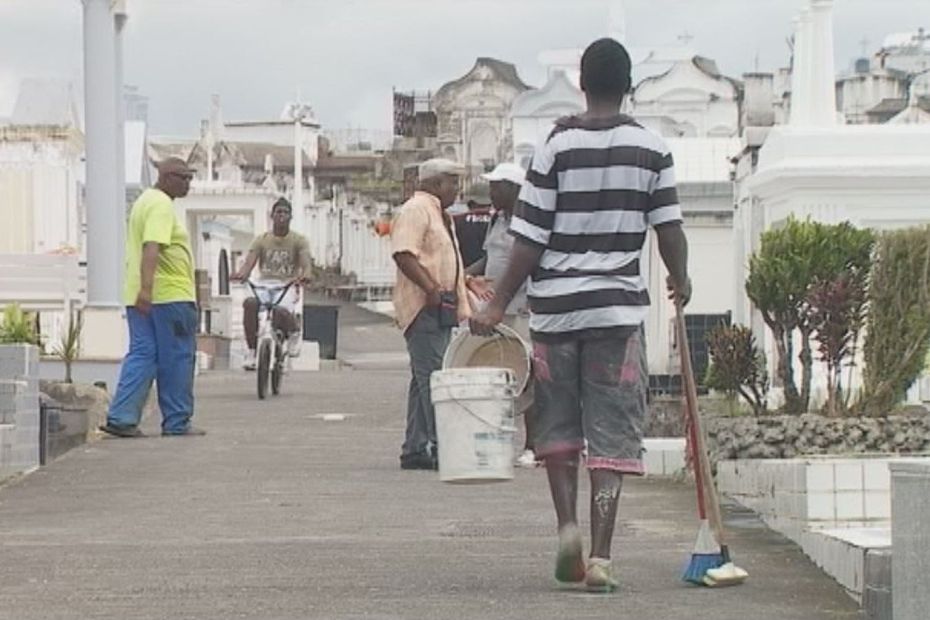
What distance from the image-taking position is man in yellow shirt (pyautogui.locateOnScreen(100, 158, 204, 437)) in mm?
14906

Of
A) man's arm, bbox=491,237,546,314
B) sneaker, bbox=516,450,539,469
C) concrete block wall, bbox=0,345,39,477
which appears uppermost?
man's arm, bbox=491,237,546,314

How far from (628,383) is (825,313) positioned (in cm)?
394

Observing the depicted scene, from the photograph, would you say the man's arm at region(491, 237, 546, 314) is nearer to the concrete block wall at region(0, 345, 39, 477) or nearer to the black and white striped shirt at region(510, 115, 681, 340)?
the black and white striped shirt at region(510, 115, 681, 340)

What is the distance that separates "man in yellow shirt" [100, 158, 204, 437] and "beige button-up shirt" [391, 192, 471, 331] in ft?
7.74

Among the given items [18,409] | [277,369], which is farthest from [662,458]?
[277,369]

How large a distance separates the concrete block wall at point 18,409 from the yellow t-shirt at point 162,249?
6.30 ft

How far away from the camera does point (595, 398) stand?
8414mm

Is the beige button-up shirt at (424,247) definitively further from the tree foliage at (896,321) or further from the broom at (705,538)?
the broom at (705,538)

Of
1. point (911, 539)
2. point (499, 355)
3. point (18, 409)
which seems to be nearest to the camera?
point (911, 539)

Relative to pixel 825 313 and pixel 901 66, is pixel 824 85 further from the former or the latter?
pixel 901 66

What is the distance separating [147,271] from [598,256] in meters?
7.00

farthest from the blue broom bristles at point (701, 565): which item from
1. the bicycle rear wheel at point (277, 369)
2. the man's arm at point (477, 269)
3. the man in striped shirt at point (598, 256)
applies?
the bicycle rear wheel at point (277, 369)

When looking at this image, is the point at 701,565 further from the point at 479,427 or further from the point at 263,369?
the point at 263,369

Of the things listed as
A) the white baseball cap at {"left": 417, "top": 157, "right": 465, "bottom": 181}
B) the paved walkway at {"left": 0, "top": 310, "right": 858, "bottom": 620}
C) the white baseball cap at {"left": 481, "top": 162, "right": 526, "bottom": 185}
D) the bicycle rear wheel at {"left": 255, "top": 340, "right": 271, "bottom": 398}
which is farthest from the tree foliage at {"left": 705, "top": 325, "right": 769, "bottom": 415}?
the bicycle rear wheel at {"left": 255, "top": 340, "right": 271, "bottom": 398}
